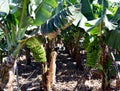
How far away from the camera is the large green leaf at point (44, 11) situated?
546cm

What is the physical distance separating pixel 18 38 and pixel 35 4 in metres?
0.78

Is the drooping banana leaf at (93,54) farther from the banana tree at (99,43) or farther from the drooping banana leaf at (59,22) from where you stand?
the drooping banana leaf at (59,22)

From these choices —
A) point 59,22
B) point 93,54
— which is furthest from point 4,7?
point 93,54

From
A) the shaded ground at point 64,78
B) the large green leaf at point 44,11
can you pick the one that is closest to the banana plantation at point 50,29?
the large green leaf at point 44,11

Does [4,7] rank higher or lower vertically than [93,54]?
higher

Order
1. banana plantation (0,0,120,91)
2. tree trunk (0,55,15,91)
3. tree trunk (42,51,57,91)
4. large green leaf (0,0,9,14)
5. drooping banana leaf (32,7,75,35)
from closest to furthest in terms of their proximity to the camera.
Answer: large green leaf (0,0,9,14)
drooping banana leaf (32,7,75,35)
banana plantation (0,0,120,91)
tree trunk (0,55,15,91)
tree trunk (42,51,57,91)

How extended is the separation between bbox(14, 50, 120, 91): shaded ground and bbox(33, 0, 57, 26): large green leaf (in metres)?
2.11

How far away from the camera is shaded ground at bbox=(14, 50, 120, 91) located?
829 cm

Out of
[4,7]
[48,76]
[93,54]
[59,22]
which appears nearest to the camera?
[4,7]

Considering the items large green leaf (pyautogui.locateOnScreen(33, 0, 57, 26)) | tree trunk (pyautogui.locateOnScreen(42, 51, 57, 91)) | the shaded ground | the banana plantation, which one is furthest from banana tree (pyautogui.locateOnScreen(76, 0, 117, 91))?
tree trunk (pyautogui.locateOnScreen(42, 51, 57, 91))

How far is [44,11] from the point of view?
552 centimetres

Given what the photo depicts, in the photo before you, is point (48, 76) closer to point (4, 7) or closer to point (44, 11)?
point (44, 11)

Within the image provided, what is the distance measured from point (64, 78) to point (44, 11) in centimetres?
426

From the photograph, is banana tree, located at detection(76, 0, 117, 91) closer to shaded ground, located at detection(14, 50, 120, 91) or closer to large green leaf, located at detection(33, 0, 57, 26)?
shaded ground, located at detection(14, 50, 120, 91)
